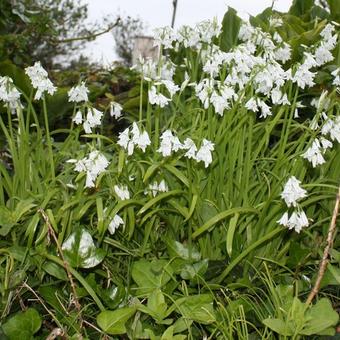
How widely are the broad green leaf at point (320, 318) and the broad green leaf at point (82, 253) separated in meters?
0.66

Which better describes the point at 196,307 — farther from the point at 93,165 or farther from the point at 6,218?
the point at 6,218

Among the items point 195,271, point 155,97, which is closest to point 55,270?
point 195,271

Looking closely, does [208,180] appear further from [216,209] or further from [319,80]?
[319,80]

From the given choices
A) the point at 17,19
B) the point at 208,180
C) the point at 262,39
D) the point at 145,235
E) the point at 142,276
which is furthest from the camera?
the point at 17,19

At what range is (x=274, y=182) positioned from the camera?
234 centimetres

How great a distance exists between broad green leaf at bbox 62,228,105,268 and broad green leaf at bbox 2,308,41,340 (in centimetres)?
21

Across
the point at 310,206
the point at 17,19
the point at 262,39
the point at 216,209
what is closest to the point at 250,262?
the point at 216,209

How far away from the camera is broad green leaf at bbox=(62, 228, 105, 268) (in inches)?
79.1

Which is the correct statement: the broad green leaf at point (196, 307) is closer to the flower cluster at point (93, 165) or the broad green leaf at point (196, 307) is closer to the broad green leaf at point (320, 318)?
the broad green leaf at point (320, 318)

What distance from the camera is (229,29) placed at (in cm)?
329

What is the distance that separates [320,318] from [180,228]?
69cm

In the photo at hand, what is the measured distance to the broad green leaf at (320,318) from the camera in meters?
1.75

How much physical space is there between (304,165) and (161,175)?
56cm

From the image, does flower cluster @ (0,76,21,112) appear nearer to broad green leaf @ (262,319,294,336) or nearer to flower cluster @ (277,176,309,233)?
flower cluster @ (277,176,309,233)
